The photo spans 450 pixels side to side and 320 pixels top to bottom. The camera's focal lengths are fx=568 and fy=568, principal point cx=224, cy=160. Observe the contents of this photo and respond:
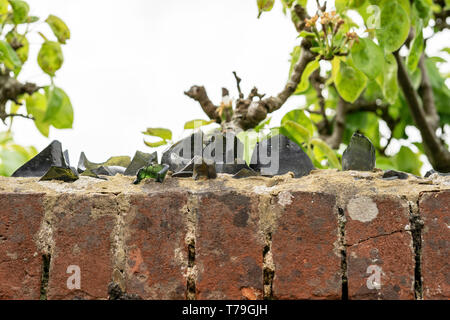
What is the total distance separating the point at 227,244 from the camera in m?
0.84

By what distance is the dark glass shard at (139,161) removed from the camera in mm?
1011

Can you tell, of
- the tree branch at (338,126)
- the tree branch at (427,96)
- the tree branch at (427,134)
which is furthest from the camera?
the tree branch at (338,126)

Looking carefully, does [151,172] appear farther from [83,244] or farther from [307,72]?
[307,72]

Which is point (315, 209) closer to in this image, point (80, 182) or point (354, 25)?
point (80, 182)

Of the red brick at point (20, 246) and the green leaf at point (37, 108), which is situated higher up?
the green leaf at point (37, 108)

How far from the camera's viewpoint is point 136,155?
3.38 feet

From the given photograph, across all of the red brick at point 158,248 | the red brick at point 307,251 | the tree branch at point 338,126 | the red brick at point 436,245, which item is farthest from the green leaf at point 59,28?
the tree branch at point 338,126

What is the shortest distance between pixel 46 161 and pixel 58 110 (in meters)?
0.54

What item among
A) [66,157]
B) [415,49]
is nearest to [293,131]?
[415,49]

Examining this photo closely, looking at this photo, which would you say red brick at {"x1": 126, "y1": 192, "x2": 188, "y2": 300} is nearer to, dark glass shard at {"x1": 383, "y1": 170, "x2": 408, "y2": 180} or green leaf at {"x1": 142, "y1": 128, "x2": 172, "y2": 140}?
dark glass shard at {"x1": 383, "y1": 170, "x2": 408, "y2": 180}

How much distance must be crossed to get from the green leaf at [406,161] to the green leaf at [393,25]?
1.14 m

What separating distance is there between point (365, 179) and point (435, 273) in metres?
0.18

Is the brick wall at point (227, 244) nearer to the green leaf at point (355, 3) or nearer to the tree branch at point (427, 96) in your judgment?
the green leaf at point (355, 3)

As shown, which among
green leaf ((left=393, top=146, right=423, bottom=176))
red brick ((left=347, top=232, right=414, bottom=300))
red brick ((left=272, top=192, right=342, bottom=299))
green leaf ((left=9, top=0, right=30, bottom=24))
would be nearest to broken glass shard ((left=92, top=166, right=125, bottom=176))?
red brick ((left=272, top=192, right=342, bottom=299))
